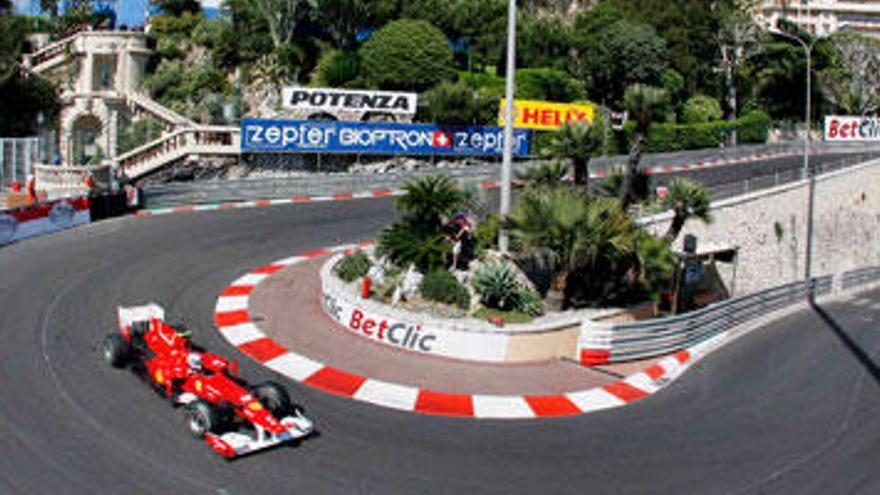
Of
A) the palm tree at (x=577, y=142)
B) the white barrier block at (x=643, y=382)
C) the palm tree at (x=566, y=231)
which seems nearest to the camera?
the white barrier block at (x=643, y=382)

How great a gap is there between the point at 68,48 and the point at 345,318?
36348 mm

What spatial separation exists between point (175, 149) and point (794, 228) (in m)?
28.8

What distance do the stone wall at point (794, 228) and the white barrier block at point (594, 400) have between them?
11881 mm

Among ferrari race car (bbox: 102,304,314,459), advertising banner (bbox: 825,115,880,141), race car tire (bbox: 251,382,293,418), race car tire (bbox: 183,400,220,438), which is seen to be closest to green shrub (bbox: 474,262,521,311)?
ferrari race car (bbox: 102,304,314,459)

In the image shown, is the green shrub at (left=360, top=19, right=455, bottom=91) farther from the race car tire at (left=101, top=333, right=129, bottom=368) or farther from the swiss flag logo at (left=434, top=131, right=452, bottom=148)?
the race car tire at (left=101, top=333, right=129, bottom=368)

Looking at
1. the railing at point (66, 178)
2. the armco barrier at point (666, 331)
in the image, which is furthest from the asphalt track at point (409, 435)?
the railing at point (66, 178)

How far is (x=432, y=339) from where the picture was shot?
14.6 metres

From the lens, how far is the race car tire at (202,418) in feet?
32.5

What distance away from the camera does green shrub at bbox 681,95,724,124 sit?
5534 cm

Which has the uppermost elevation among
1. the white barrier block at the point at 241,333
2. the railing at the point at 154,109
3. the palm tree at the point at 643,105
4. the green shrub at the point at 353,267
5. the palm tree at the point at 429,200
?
the railing at the point at 154,109

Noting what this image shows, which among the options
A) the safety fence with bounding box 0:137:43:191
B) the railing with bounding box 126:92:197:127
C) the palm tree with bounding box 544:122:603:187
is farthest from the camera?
the railing with bounding box 126:92:197:127

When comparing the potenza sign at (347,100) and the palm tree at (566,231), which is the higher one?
the potenza sign at (347,100)

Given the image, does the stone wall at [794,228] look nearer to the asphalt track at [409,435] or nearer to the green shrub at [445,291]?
the green shrub at [445,291]

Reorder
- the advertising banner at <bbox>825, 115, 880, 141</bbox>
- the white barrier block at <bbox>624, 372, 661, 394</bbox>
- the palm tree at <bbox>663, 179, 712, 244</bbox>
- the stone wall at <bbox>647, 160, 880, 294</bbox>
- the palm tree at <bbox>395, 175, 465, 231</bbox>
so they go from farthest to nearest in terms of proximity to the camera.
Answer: the advertising banner at <bbox>825, 115, 880, 141</bbox> → the stone wall at <bbox>647, 160, 880, 294</bbox> → the palm tree at <bbox>663, 179, 712, 244</bbox> → the palm tree at <bbox>395, 175, 465, 231</bbox> → the white barrier block at <bbox>624, 372, 661, 394</bbox>
